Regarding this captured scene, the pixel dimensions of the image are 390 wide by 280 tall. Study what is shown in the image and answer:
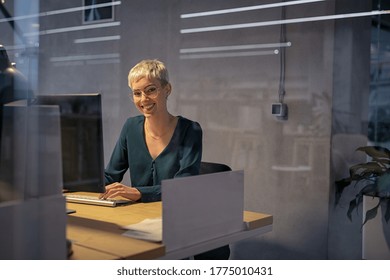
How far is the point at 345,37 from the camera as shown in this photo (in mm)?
2379

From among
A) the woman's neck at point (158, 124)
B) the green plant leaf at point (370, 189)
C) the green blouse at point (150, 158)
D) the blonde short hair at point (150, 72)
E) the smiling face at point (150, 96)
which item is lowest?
the green plant leaf at point (370, 189)

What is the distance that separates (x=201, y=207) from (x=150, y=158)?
2.11ft

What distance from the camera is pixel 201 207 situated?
1.39 metres

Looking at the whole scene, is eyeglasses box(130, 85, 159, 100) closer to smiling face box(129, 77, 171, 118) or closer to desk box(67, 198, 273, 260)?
smiling face box(129, 77, 171, 118)

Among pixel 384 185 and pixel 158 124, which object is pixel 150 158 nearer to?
pixel 158 124

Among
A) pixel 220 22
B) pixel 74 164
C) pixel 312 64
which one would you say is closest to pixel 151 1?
pixel 220 22

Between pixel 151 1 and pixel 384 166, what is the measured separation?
1.52 m

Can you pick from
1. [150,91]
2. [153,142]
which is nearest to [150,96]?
[150,91]

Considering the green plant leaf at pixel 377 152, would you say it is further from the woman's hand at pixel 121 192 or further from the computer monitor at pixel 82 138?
the computer monitor at pixel 82 138

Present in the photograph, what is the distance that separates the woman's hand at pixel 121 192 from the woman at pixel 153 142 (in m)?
0.03

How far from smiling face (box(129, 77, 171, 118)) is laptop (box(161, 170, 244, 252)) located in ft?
2.01

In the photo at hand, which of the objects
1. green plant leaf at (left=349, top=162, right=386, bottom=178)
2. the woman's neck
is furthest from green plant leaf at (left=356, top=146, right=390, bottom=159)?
the woman's neck

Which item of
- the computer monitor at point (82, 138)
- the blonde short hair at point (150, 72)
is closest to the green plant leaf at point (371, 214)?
the blonde short hair at point (150, 72)

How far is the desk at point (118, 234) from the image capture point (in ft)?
Result: 4.09
